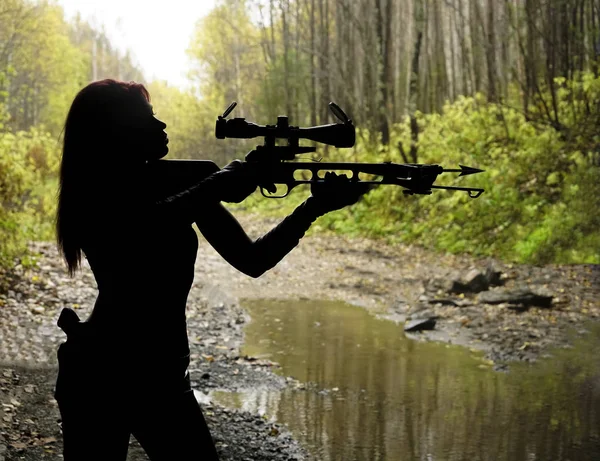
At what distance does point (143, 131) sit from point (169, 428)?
0.92 meters

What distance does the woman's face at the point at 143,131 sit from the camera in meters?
2.12

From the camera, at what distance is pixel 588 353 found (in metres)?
7.75

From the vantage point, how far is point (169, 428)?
6.66 ft

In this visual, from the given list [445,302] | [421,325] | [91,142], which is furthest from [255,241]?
[445,302]

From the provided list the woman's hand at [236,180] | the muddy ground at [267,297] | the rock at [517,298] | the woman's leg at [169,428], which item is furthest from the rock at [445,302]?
the woman's leg at [169,428]

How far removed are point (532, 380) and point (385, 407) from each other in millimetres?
1740

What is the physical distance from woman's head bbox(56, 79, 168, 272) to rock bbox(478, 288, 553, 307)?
26.9ft

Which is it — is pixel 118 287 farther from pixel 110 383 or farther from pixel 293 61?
pixel 293 61

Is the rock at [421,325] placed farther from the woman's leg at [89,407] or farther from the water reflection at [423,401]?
the woman's leg at [89,407]

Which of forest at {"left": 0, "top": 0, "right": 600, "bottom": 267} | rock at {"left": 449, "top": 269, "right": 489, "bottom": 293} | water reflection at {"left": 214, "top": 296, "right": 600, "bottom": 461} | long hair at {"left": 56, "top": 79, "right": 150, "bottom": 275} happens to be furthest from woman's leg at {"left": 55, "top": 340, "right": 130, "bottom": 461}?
rock at {"left": 449, "top": 269, "right": 489, "bottom": 293}

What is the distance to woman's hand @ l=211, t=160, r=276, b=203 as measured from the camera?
2125mm

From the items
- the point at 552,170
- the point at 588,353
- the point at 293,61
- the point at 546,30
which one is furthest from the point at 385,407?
the point at 293,61

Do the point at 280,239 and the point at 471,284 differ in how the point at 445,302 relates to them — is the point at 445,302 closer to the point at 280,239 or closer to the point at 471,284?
the point at 471,284

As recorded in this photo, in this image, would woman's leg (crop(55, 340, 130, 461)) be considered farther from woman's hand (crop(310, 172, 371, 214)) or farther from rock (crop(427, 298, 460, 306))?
rock (crop(427, 298, 460, 306))
